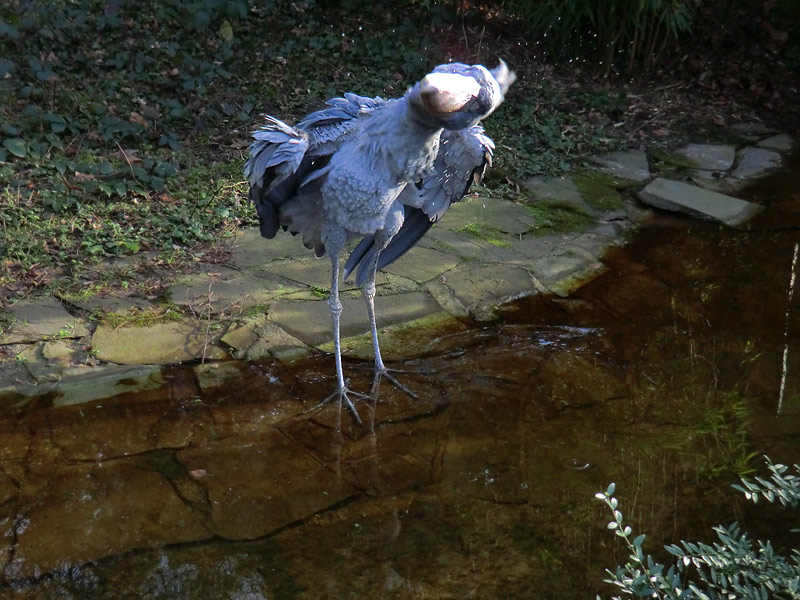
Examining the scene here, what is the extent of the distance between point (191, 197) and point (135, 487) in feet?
7.90

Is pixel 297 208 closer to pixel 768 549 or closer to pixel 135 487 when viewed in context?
pixel 135 487

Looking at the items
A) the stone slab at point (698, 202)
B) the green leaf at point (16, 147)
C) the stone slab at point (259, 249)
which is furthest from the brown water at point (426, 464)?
the green leaf at point (16, 147)

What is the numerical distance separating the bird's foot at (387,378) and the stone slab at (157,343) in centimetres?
67

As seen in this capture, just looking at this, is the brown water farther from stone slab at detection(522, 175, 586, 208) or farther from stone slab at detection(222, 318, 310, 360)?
stone slab at detection(522, 175, 586, 208)

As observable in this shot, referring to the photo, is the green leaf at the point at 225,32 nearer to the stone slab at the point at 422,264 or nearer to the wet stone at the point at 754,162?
the stone slab at the point at 422,264

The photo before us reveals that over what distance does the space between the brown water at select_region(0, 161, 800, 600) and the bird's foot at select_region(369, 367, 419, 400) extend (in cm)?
5

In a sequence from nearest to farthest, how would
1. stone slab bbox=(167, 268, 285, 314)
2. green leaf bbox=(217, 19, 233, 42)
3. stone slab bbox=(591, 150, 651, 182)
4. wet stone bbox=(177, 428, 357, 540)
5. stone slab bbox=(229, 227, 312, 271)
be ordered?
1. wet stone bbox=(177, 428, 357, 540)
2. stone slab bbox=(167, 268, 285, 314)
3. stone slab bbox=(229, 227, 312, 271)
4. stone slab bbox=(591, 150, 651, 182)
5. green leaf bbox=(217, 19, 233, 42)

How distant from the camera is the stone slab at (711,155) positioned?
6.00 metres

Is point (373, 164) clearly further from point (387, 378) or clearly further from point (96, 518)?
point (96, 518)

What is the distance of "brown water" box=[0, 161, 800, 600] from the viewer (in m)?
2.68

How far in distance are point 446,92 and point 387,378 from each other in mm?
1510

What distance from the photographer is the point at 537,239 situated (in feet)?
16.2

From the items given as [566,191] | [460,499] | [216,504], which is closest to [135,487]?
[216,504]

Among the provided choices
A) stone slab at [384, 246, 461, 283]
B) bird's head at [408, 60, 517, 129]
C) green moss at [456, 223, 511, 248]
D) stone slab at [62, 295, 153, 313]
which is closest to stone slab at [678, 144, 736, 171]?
green moss at [456, 223, 511, 248]
